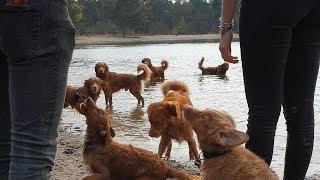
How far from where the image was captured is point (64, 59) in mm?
2107

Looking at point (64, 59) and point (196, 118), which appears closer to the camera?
point (64, 59)

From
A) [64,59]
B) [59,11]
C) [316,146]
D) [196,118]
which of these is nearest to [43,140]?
[64,59]

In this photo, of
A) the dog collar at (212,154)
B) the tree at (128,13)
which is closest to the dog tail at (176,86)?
the dog collar at (212,154)

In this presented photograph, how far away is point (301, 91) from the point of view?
313 centimetres

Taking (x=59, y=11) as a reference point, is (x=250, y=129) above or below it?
below

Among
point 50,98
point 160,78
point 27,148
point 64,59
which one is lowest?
point 160,78

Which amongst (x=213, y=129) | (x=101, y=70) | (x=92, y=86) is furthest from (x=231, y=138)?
(x=101, y=70)

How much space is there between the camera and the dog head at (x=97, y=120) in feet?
14.9

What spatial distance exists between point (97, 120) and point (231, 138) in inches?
73.6

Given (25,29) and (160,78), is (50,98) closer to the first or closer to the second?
(25,29)

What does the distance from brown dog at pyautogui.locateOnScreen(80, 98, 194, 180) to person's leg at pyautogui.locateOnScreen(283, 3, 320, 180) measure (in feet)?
4.04

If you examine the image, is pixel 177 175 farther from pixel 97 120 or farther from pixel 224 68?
pixel 224 68

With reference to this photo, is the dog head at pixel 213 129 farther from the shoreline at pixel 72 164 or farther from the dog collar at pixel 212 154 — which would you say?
the shoreline at pixel 72 164

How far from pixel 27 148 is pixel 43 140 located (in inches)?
3.2
